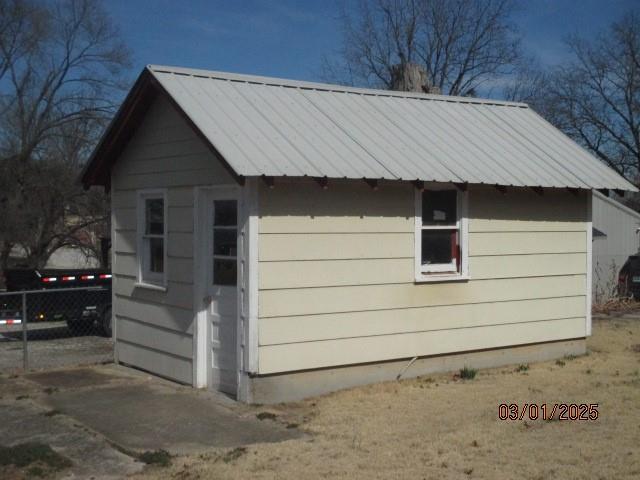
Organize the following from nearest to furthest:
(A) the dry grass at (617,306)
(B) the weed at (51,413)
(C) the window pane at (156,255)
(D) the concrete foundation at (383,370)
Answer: (B) the weed at (51,413)
(D) the concrete foundation at (383,370)
(C) the window pane at (156,255)
(A) the dry grass at (617,306)

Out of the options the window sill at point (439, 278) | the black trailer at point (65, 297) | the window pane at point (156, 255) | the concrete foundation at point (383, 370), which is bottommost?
the concrete foundation at point (383, 370)

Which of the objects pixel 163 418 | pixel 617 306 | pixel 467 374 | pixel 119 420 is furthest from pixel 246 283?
pixel 617 306

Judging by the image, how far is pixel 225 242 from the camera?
954cm

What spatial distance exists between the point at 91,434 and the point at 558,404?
4640 millimetres

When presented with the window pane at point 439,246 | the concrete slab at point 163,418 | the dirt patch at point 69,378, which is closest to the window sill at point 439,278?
the window pane at point 439,246

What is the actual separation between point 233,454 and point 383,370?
3247 millimetres

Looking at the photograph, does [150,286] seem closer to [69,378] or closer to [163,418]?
[69,378]

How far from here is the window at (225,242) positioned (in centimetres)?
935

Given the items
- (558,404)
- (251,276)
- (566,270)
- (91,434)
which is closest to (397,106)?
(566,270)

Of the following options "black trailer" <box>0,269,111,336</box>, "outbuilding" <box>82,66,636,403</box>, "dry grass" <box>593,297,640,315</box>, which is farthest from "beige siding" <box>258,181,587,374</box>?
"dry grass" <box>593,297,640,315</box>

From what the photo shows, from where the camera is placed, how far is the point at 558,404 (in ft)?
28.2

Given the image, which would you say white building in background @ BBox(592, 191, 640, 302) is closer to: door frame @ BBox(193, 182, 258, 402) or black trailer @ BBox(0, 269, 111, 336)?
black trailer @ BBox(0, 269, 111, 336)

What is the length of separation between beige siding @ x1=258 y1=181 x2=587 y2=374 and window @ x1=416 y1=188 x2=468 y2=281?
0.16 metres
